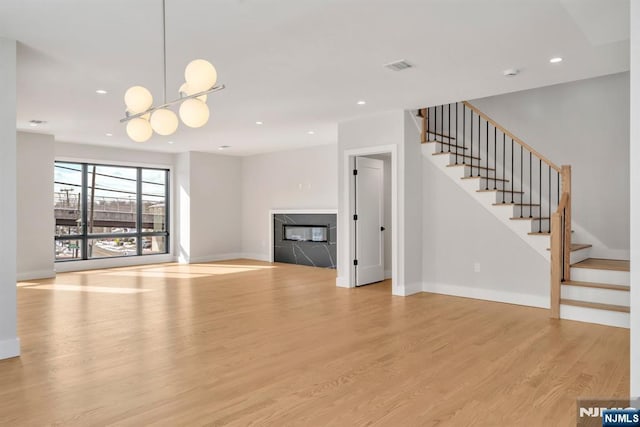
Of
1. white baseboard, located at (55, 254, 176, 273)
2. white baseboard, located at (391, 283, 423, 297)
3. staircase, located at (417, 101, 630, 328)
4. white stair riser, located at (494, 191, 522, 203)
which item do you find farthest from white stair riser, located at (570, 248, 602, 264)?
white baseboard, located at (55, 254, 176, 273)

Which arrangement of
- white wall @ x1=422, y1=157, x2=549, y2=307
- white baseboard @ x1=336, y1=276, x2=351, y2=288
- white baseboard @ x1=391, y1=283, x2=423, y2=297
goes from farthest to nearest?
white baseboard @ x1=336, y1=276, x2=351, y2=288 < white baseboard @ x1=391, y1=283, x2=423, y2=297 < white wall @ x1=422, y1=157, x2=549, y2=307

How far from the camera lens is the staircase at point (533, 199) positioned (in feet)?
15.8

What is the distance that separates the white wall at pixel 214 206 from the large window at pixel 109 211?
857 mm

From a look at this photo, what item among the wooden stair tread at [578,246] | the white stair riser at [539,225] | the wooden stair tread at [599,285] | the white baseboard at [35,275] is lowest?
the white baseboard at [35,275]

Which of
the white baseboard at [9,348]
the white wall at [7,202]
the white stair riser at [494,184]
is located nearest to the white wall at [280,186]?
the white stair riser at [494,184]

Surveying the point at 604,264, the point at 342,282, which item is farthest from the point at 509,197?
the point at 342,282

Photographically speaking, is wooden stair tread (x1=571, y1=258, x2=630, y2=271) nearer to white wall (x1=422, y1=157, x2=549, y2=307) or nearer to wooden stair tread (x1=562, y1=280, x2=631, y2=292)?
wooden stair tread (x1=562, y1=280, x2=631, y2=292)

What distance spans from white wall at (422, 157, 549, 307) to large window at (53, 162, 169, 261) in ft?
22.2

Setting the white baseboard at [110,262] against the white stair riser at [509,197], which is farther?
the white baseboard at [110,262]

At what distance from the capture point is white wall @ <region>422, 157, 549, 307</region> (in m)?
5.54

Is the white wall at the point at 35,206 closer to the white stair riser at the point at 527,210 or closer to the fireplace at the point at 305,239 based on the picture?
the fireplace at the point at 305,239

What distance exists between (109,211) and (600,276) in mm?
9196

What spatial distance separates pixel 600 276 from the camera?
5016mm

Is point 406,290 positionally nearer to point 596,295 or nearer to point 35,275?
point 596,295
